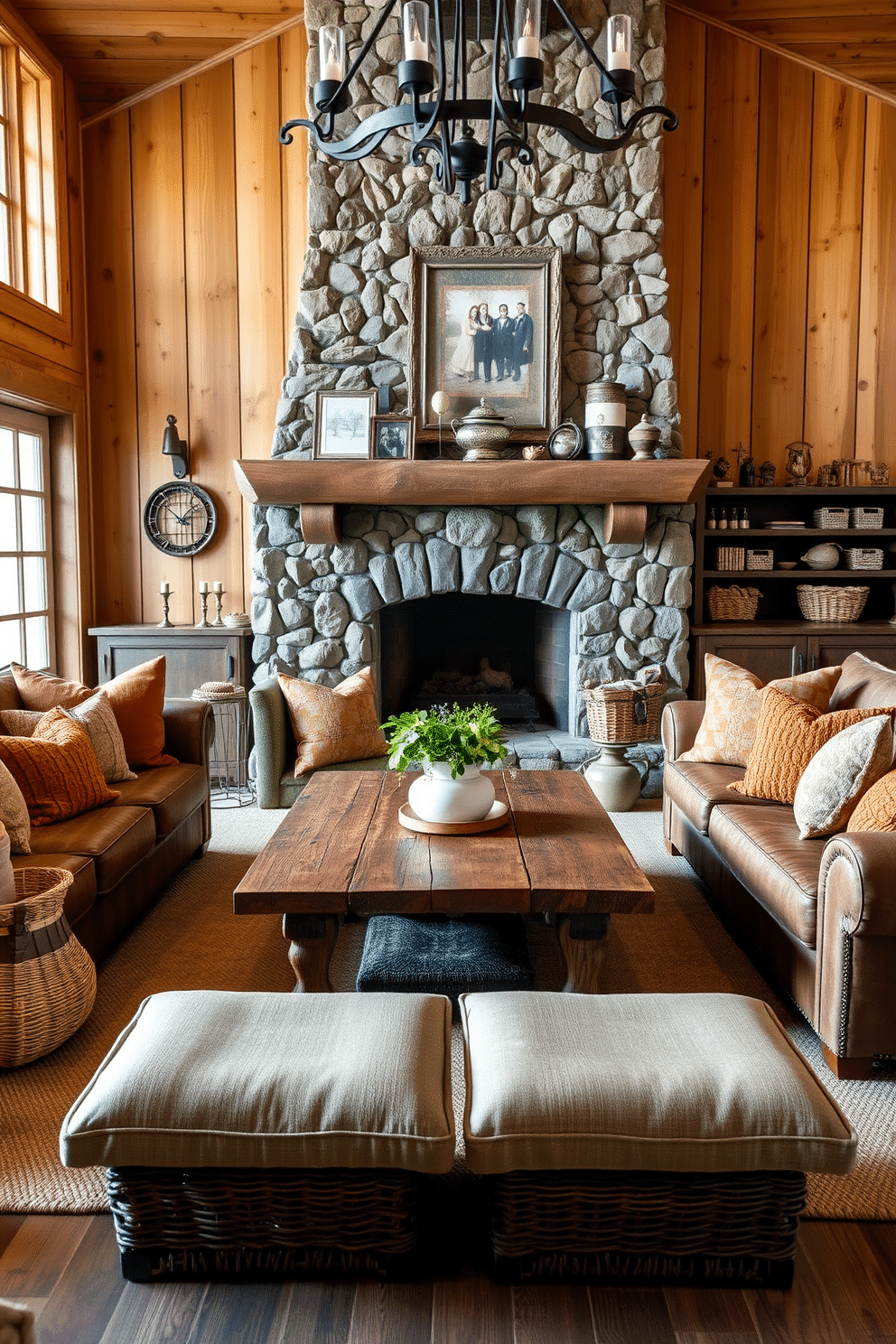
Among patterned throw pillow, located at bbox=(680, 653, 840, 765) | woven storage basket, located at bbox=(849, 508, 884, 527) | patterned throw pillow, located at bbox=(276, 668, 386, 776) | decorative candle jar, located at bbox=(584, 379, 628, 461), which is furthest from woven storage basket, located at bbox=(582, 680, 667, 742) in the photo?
woven storage basket, located at bbox=(849, 508, 884, 527)

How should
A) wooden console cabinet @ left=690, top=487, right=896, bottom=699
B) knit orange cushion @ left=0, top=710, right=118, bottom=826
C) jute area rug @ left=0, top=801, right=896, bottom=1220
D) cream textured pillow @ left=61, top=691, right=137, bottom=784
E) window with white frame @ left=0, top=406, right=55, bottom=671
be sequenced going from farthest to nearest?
1. wooden console cabinet @ left=690, top=487, right=896, bottom=699
2. window with white frame @ left=0, top=406, right=55, bottom=671
3. cream textured pillow @ left=61, top=691, right=137, bottom=784
4. knit orange cushion @ left=0, top=710, right=118, bottom=826
5. jute area rug @ left=0, top=801, right=896, bottom=1220

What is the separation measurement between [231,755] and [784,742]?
2.95 meters

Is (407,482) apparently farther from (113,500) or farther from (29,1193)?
(29,1193)

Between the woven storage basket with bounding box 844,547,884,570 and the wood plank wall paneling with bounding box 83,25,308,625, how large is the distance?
320 centimetres

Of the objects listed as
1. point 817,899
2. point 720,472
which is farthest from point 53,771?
point 720,472

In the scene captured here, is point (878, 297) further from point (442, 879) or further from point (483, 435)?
point (442, 879)

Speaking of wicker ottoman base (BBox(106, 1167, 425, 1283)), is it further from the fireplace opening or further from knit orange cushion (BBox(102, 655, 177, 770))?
the fireplace opening

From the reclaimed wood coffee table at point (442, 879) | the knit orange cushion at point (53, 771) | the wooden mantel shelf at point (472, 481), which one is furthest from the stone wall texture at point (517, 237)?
the reclaimed wood coffee table at point (442, 879)

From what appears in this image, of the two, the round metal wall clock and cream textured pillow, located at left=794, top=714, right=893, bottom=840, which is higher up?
the round metal wall clock

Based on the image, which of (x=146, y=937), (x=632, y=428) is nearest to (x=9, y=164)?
(x=632, y=428)

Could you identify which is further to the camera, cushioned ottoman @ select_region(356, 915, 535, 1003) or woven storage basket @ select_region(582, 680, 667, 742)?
woven storage basket @ select_region(582, 680, 667, 742)

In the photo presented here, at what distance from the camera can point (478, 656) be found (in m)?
5.94

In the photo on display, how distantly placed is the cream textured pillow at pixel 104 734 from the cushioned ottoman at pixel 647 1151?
7.24ft

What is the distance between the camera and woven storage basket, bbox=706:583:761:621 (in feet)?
17.8
